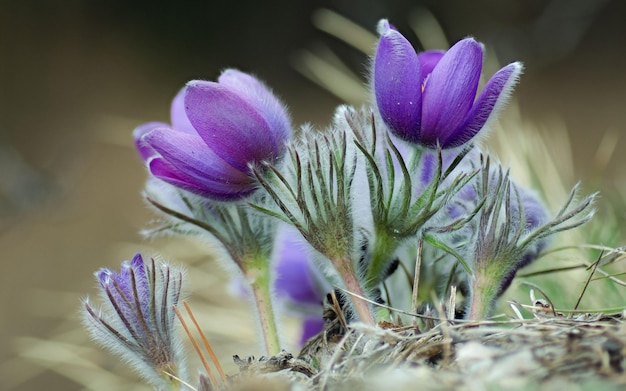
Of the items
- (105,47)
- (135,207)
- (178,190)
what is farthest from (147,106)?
(178,190)

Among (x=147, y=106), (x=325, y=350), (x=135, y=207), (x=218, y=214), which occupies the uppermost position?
(x=147, y=106)

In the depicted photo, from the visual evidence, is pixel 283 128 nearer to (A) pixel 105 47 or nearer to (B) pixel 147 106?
(B) pixel 147 106

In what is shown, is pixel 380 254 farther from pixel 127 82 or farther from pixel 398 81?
pixel 127 82

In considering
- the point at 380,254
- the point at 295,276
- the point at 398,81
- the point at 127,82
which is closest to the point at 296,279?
the point at 295,276

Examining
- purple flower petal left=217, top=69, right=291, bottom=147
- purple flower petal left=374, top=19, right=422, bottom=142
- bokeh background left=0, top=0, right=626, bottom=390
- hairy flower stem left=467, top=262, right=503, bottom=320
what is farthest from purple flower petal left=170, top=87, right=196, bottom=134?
bokeh background left=0, top=0, right=626, bottom=390

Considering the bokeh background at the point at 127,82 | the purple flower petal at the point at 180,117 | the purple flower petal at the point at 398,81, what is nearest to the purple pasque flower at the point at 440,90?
the purple flower petal at the point at 398,81

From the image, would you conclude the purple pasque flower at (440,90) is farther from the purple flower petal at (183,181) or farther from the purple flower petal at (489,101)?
the purple flower petal at (183,181)


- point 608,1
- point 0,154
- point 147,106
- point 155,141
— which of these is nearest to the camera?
point 155,141
